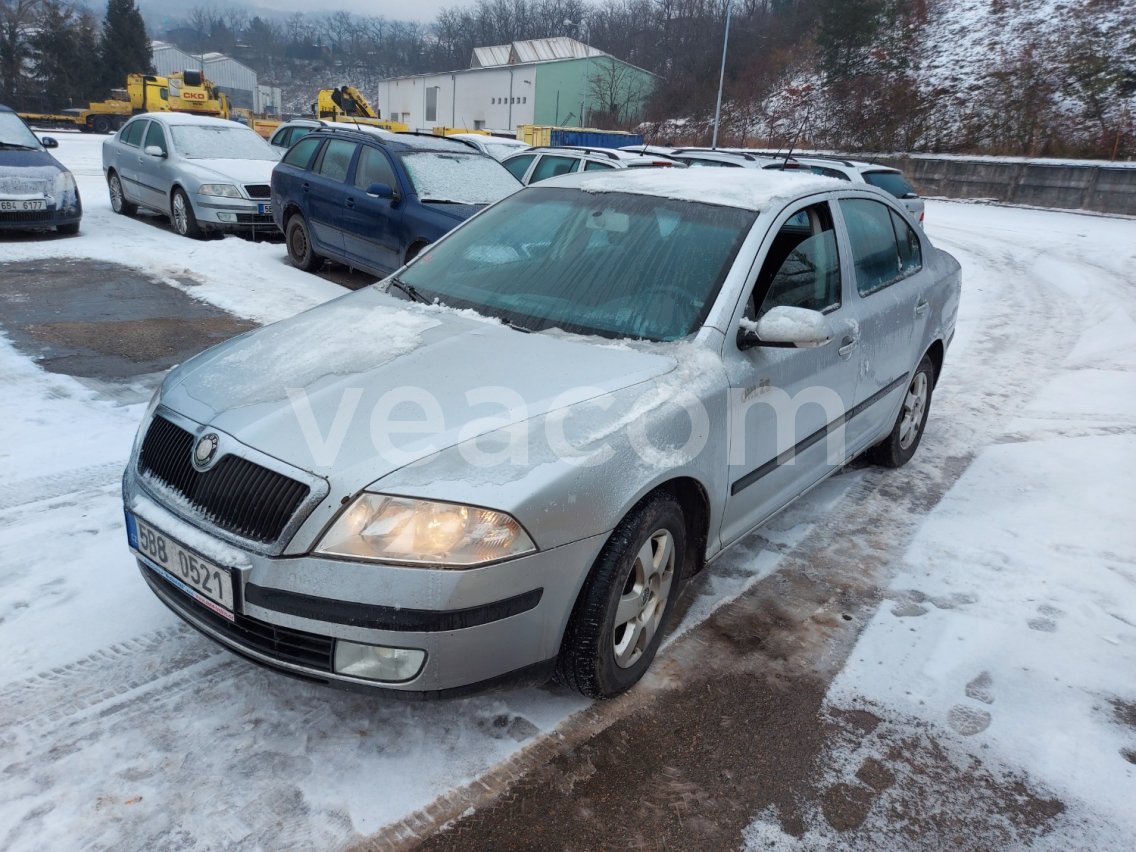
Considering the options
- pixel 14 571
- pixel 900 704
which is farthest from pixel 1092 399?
pixel 14 571

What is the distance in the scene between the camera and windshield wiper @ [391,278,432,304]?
3.44m

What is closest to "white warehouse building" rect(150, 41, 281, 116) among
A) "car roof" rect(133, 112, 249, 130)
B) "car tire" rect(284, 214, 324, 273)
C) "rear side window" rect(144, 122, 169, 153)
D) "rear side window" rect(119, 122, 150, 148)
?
"rear side window" rect(119, 122, 150, 148)

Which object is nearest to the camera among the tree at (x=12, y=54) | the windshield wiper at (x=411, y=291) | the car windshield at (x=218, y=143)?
the windshield wiper at (x=411, y=291)

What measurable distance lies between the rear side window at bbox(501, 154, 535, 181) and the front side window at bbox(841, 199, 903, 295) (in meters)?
7.62

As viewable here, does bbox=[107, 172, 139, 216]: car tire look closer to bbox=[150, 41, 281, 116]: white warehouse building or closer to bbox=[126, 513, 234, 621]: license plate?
bbox=[126, 513, 234, 621]: license plate

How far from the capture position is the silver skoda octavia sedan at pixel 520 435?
7.14ft

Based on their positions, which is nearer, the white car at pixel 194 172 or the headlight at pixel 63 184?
the headlight at pixel 63 184

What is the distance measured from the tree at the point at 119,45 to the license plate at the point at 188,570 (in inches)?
2701

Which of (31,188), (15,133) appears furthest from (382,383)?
(15,133)

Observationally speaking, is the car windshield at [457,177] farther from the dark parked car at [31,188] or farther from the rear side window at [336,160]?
the dark parked car at [31,188]

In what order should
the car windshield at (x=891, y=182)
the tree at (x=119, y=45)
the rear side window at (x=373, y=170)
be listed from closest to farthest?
the rear side window at (x=373, y=170) < the car windshield at (x=891, y=182) < the tree at (x=119, y=45)

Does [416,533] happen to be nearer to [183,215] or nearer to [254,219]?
[254,219]

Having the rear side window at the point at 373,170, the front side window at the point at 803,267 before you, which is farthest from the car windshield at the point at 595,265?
the rear side window at the point at 373,170

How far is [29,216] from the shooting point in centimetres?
967
